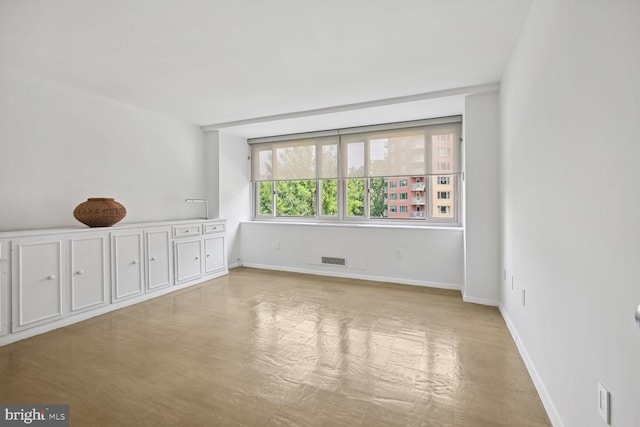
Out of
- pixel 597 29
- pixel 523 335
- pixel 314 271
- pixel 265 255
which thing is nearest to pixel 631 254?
pixel 597 29

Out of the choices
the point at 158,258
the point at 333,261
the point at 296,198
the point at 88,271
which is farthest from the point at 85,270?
the point at 296,198

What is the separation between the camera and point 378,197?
4875mm

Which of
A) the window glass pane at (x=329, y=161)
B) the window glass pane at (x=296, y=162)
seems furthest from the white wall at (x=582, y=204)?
the window glass pane at (x=296, y=162)

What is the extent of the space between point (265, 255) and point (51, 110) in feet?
11.1

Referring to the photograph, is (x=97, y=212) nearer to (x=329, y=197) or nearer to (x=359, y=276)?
(x=329, y=197)

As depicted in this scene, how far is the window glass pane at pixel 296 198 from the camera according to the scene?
541cm

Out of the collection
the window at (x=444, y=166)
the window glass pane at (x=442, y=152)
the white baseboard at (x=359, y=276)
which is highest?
the window glass pane at (x=442, y=152)

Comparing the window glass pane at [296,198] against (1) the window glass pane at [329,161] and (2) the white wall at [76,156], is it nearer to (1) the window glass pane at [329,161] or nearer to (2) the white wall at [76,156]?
(1) the window glass pane at [329,161]

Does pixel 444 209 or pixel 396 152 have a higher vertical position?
pixel 396 152

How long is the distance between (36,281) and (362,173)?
4.01 meters

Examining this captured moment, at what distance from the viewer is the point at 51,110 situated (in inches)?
126

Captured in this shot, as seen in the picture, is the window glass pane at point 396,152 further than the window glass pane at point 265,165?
No

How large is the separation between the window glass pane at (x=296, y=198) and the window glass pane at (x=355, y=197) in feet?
2.12

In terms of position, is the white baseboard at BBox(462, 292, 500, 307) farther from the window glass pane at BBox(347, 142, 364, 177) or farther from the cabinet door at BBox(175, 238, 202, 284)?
the cabinet door at BBox(175, 238, 202, 284)
